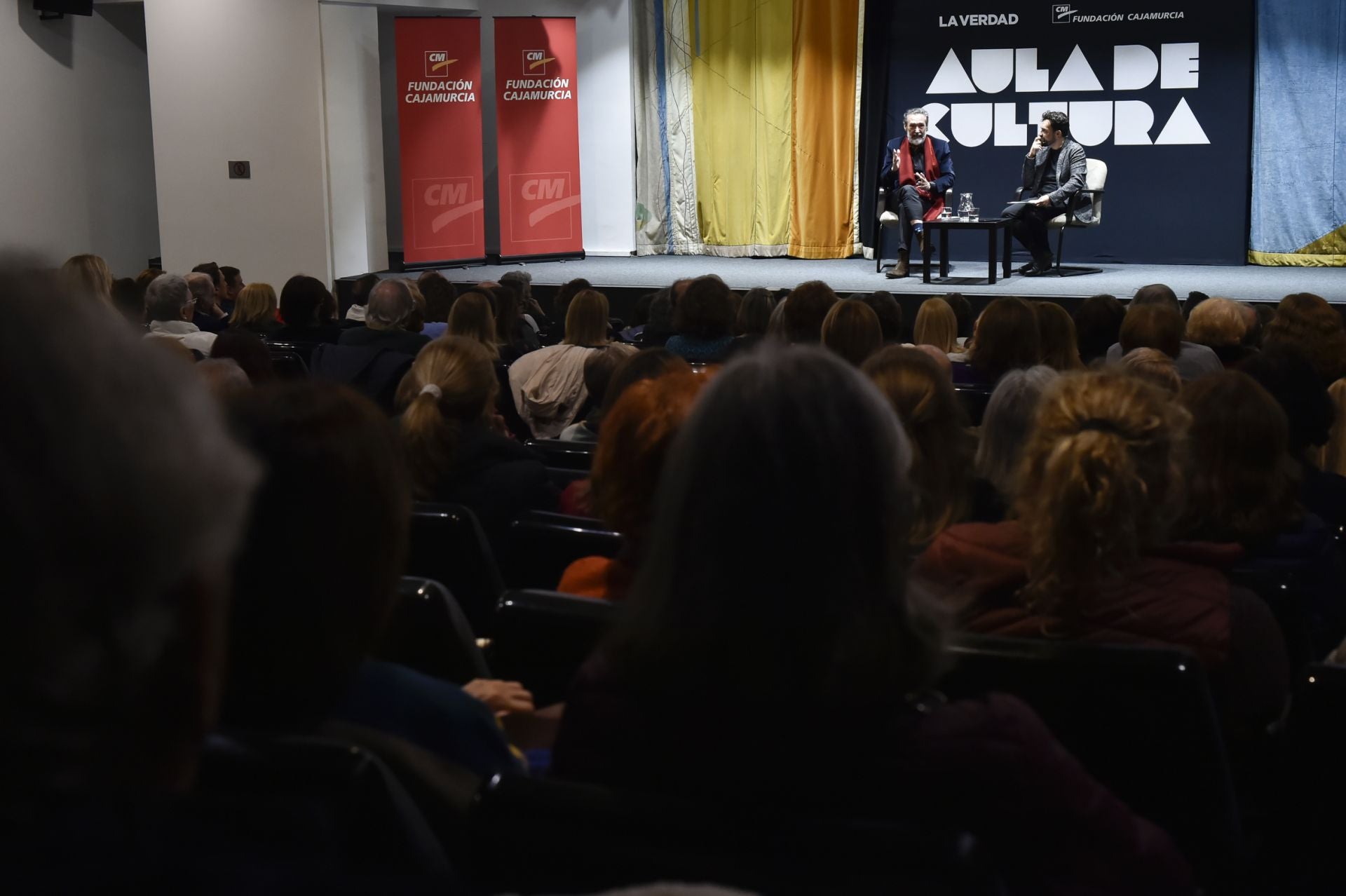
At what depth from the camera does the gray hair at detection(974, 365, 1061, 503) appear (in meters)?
2.68

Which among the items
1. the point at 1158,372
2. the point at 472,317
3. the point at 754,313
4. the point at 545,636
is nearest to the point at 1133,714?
the point at 545,636

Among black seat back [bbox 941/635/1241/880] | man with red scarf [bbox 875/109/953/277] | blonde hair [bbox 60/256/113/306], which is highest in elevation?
man with red scarf [bbox 875/109/953/277]

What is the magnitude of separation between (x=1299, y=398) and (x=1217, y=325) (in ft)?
4.60

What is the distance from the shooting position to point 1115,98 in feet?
33.6

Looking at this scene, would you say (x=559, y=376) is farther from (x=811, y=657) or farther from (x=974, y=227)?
(x=974, y=227)

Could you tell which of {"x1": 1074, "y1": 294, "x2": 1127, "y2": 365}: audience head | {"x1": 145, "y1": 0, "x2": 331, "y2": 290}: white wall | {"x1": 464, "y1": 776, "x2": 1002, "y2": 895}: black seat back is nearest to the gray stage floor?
{"x1": 145, "y1": 0, "x2": 331, "y2": 290}: white wall

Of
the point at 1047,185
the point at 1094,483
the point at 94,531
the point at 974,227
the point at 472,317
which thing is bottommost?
the point at 1094,483

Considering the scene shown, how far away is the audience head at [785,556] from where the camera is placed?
3.83 feet

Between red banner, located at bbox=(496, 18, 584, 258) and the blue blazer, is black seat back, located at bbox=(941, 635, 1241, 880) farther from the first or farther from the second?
red banner, located at bbox=(496, 18, 584, 258)

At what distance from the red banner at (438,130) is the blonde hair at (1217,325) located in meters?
6.97

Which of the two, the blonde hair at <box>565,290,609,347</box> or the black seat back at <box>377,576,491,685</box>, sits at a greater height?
the blonde hair at <box>565,290,609,347</box>

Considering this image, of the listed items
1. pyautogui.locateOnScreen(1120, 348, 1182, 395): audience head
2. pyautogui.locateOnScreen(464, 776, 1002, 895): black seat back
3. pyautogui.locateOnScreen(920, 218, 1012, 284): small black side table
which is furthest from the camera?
pyautogui.locateOnScreen(920, 218, 1012, 284): small black side table

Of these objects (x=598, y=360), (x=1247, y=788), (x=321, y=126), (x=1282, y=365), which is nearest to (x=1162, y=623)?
(x=1247, y=788)

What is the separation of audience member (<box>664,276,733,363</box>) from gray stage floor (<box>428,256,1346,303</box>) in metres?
3.81
